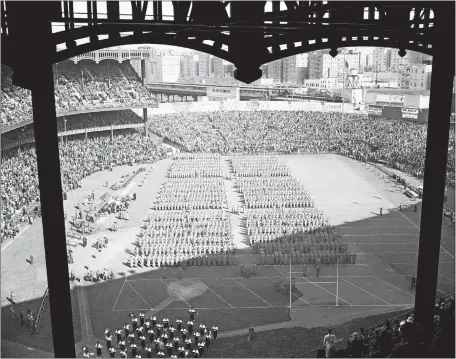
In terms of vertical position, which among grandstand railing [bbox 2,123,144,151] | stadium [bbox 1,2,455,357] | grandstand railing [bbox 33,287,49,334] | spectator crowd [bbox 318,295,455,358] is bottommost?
grandstand railing [bbox 33,287,49,334]

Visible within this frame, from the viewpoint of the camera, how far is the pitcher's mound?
18.0 metres

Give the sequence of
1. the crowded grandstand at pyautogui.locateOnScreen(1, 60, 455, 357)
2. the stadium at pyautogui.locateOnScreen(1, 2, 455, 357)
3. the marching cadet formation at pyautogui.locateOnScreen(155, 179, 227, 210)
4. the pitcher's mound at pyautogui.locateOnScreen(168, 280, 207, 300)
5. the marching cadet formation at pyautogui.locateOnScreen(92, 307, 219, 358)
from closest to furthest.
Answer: the marching cadet formation at pyautogui.locateOnScreen(92, 307, 219, 358)
the crowded grandstand at pyautogui.locateOnScreen(1, 60, 455, 357)
the stadium at pyautogui.locateOnScreen(1, 2, 455, 357)
the pitcher's mound at pyautogui.locateOnScreen(168, 280, 207, 300)
the marching cadet formation at pyautogui.locateOnScreen(155, 179, 227, 210)

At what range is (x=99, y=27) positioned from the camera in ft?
18.3

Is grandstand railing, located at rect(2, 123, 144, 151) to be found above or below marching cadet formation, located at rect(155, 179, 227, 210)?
above

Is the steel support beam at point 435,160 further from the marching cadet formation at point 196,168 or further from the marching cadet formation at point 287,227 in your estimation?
the marching cadet formation at point 196,168

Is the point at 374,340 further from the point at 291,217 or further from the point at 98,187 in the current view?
the point at 98,187

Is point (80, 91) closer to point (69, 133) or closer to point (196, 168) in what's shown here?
point (69, 133)

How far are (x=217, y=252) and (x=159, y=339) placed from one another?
7287mm

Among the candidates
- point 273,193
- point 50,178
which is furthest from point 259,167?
point 50,178

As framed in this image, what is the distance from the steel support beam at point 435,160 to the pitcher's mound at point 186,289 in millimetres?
11179

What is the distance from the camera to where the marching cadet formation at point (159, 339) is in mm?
13898

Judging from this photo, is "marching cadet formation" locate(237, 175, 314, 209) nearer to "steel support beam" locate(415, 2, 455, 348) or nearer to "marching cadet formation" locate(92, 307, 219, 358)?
"marching cadet formation" locate(92, 307, 219, 358)

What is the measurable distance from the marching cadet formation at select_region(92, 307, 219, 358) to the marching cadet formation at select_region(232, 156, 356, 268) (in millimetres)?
6329

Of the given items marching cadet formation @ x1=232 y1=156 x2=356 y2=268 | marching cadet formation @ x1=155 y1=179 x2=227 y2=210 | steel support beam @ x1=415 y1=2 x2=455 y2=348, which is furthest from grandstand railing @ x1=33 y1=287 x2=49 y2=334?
steel support beam @ x1=415 y1=2 x2=455 y2=348
